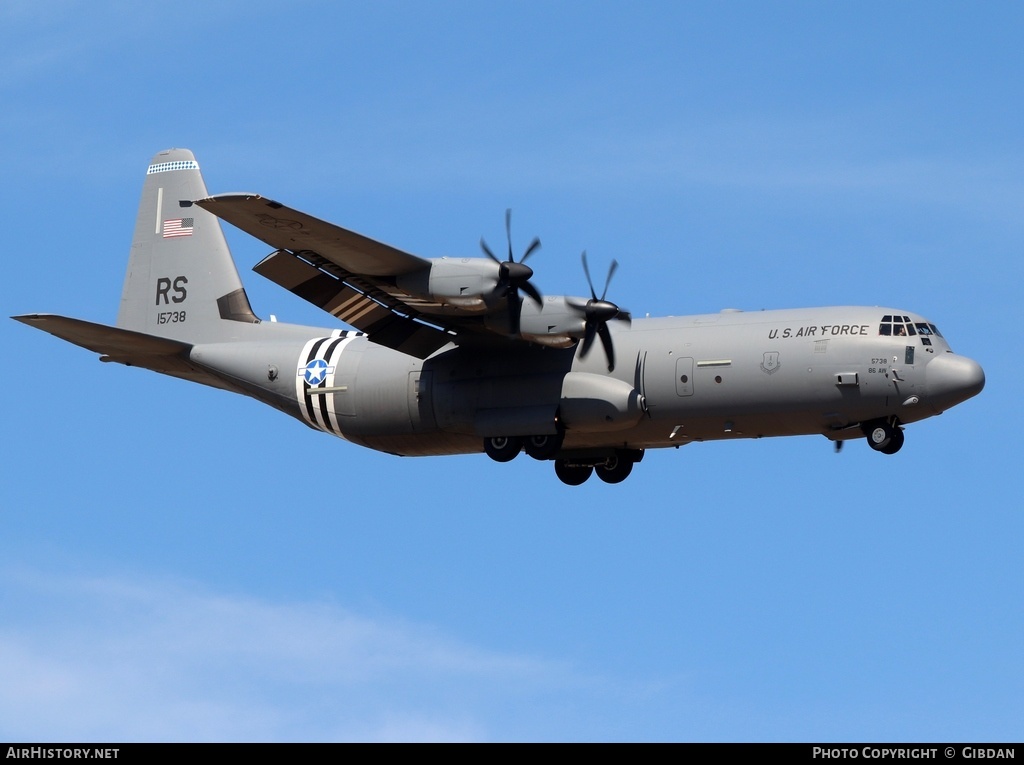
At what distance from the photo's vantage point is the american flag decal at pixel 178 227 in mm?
35469

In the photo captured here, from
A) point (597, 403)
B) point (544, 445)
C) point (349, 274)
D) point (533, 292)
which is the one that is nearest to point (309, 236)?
point (349, 274)

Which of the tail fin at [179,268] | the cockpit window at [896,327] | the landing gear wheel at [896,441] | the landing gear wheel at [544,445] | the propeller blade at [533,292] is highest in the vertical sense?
the tail fin at [179,268]

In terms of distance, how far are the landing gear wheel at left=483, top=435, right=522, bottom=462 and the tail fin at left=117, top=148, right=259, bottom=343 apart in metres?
6.69

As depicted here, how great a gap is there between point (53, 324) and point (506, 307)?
28.3ft

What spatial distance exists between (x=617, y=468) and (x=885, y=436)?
18.5 feet

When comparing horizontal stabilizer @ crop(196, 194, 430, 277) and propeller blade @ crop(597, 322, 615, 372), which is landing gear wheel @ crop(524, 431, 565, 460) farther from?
horizontal stabilizer @ crop(196, 194, 430, 277)

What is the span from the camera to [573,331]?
29.2m

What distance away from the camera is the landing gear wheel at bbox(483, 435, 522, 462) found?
30.4 m

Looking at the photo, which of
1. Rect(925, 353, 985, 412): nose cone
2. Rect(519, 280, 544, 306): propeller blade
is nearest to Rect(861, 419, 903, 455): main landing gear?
Rect(925, 353, 985, 412): nose cone

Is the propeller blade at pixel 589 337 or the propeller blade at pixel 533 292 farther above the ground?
the propeller blade at pixel 533 292

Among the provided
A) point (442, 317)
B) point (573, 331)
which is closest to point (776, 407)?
point (573, 331)

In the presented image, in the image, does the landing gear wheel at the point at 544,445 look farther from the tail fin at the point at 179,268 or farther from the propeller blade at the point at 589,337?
the tail fin at the point at 179,268

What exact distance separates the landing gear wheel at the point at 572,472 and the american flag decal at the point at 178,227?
9848mm

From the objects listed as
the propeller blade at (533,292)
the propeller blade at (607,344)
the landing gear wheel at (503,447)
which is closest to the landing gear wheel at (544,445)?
the landing gear wheel at (503,447)
